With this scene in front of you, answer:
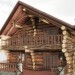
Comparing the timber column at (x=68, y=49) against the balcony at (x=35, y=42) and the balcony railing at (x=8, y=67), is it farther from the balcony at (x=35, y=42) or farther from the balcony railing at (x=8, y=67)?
the balcony railing at (x=8, y=67)

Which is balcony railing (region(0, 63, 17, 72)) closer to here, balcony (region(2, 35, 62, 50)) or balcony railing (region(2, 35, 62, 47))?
balcony (region(2, 35, 62, 50))

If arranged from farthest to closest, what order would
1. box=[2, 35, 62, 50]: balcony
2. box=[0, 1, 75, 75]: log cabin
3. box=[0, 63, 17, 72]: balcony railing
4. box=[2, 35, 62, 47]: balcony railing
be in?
box=[0, 63, 17, 72]: balcony railing
box=[2, 35, 62, 47]: balcony railing
box=[2, 35, 62, 50]: balcony
box=[0, 1, 75, 75]: log cabin

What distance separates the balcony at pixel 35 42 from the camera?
27.5 m

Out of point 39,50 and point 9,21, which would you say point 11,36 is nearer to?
point 9,21

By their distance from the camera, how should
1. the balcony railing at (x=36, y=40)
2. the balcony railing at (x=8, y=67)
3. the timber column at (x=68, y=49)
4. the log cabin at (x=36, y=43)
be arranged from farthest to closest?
the balcony railing at (x=8, y=67), the balcony railing at (x=36, y=40), the log cabin at (x=36, y=43), the timber column at (x=68, y=49)

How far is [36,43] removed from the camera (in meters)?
28.3

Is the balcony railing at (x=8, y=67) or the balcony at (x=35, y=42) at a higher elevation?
the balcony at (x=35, y=42)

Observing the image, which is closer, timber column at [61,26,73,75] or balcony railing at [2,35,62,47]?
timber column at [61,26,73,75]

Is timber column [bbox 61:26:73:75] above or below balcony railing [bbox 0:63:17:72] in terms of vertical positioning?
above

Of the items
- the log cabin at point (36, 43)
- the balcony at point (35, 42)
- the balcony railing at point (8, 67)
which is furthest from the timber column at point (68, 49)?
the balcony railing at point (8, 67)

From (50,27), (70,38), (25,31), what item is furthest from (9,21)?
(70,38)

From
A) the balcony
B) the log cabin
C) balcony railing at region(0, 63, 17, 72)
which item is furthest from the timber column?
balcony railing at region(0, 63, 17, 72)

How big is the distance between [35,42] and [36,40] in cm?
20

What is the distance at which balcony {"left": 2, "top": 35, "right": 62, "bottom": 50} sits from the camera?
90.2ft
